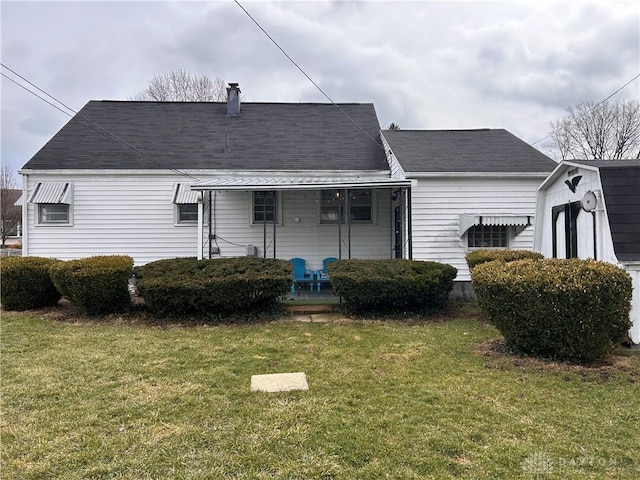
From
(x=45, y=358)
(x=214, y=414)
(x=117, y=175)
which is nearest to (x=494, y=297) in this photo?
(x=214, y=414)

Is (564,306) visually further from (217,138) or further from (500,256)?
(217,138)

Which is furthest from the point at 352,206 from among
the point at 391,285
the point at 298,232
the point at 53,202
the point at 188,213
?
the point at 53,202

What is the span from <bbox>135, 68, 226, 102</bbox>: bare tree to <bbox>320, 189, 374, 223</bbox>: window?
17419 millimetres

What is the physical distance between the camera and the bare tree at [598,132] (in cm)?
2683

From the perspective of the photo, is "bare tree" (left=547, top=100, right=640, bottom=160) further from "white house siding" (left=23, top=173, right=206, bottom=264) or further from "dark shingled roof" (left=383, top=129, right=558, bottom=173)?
"white house siding" (left=23, top=173, right=206, bottom=264)

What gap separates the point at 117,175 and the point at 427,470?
11.1 meters

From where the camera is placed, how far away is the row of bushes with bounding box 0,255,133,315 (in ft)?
23.8

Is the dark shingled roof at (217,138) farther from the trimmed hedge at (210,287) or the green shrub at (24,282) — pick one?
the trimmed hedge at (210,287)

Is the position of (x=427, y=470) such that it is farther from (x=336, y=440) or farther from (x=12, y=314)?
(x=12, y=314)

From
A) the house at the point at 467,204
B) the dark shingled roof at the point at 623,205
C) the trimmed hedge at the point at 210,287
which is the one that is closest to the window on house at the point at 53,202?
the trimmed hedge at the point at 210,287

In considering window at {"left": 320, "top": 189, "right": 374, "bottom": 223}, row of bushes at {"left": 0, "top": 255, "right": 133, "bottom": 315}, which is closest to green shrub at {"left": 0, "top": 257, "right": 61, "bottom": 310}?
row of bushes at {"left": 0, "top": 255, "right": 133, "bottom": 315}

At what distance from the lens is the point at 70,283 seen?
729 centimetres

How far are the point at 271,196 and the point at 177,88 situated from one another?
60.6 feet

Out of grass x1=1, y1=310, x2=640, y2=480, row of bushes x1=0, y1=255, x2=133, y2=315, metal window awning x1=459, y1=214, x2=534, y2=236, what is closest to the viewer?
grass x1=1, y1=310, x2=640, y2=480
